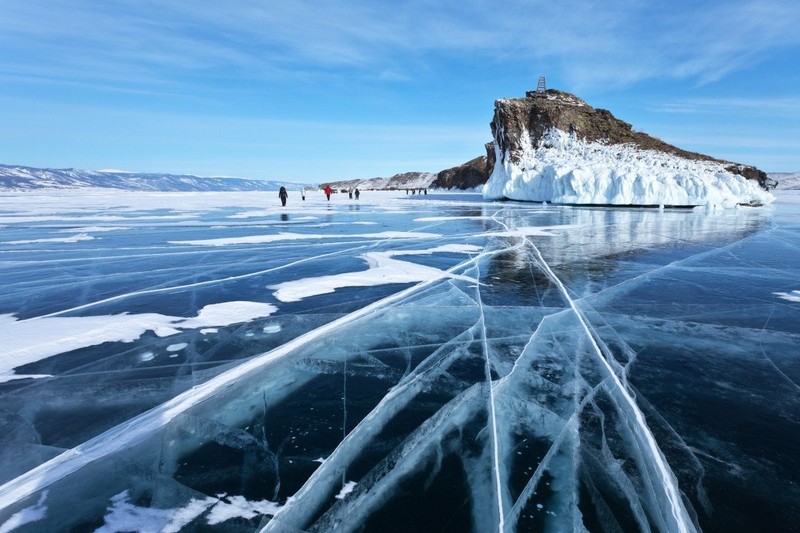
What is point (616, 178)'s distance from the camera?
28297mm

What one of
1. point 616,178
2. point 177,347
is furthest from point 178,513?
point 616,178

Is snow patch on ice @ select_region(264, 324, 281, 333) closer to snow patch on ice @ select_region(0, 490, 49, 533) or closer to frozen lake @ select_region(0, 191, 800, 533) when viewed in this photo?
frozen lake @ select_region(0, 191, 800, 533)

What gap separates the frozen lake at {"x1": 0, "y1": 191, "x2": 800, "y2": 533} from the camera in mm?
1919

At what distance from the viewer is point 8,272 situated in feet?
23.3

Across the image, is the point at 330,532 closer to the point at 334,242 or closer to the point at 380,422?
the point at 380,422

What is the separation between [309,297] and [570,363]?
3421mm

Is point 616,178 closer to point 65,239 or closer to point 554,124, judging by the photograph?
point 554,124

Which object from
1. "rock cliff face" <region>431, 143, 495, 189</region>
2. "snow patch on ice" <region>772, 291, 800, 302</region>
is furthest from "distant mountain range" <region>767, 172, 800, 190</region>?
"snow patch on ice" <region>772, 291, 800, 302</region>

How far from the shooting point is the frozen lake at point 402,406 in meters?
1.92

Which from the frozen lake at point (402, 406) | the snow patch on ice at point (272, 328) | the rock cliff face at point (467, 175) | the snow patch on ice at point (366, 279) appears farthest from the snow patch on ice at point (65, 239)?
the rock cliff face at point (467, 175)

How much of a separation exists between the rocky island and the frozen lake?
25129 mm

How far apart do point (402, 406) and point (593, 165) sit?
35.5 meters

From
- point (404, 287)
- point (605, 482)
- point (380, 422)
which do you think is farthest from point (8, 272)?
point (605, 482)

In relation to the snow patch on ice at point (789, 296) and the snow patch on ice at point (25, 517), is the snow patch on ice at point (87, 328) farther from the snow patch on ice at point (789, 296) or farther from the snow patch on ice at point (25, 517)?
the snow patch on ice at point (789, 296)
